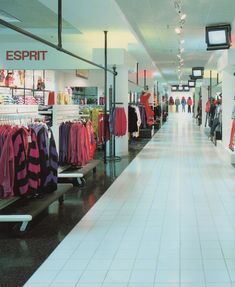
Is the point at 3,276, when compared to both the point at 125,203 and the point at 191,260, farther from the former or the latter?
the point at 125,203

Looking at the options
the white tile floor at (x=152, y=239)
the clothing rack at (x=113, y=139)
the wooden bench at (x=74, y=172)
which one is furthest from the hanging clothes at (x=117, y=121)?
the wooden bench at (x=74, y=172)

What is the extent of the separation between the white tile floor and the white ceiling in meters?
3.42

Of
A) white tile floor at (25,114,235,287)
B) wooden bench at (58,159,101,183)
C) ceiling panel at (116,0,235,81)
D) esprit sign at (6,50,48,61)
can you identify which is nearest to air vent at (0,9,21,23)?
esprit sign at (6,50,48,61)

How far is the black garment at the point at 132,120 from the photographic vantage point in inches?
621

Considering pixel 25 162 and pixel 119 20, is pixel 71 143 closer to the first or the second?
pixel 25 162

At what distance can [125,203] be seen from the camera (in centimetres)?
727

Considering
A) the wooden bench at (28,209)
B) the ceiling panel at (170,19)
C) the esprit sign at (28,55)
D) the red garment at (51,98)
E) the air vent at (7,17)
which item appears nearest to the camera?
the wooden bench at (28,209)

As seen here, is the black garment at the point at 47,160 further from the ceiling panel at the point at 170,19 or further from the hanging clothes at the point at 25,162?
the ceiling panel at the point at 170,19

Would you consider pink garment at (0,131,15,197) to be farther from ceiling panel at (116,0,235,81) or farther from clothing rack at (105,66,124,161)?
clothing rack at (105,66,124,161)

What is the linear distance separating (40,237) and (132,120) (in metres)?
10.7

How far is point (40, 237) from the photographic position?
5406 millimetres

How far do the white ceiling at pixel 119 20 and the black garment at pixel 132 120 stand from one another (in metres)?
1.98

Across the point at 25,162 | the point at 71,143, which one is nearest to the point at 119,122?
the point at 71,143

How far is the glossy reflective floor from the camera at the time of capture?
4.30 meters
